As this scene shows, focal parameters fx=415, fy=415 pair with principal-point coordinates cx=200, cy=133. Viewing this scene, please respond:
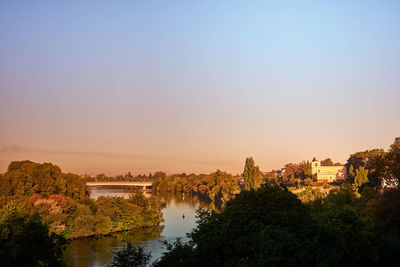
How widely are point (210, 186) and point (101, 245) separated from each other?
246 feet

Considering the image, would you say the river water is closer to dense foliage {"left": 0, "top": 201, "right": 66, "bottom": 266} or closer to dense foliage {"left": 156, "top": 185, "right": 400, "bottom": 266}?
dense foliage {"left": 0, "top": 201, "right": 66, "bottom": 266}

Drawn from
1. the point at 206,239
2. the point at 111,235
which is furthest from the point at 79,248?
the point at 206,239

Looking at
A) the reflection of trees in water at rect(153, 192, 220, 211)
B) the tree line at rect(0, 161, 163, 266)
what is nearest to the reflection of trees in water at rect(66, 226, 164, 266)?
the tree line at rect(0, 161, 163, 266)

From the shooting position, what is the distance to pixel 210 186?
11856 cm

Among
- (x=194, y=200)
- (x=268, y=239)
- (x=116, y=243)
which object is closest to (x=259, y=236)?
(x=268, y=239)

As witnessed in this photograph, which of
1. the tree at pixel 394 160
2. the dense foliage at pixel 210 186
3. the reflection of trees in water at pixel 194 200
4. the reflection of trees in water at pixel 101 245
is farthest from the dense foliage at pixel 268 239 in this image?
the reflection of trees in water at pixel 194 200

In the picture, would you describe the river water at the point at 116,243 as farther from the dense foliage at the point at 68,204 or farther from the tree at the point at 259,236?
the tree at the point at 259,236

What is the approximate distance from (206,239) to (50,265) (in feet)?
26.8

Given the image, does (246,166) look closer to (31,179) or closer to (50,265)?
(31,179)

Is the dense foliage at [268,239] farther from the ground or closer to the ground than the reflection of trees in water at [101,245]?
farther from the ground

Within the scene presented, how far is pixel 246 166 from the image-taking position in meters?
86.6

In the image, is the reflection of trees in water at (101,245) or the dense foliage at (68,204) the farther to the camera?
the dense foliage at (68,204)

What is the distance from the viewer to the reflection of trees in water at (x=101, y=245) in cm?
3741

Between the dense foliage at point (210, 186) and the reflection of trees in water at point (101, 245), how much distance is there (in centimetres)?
3215
